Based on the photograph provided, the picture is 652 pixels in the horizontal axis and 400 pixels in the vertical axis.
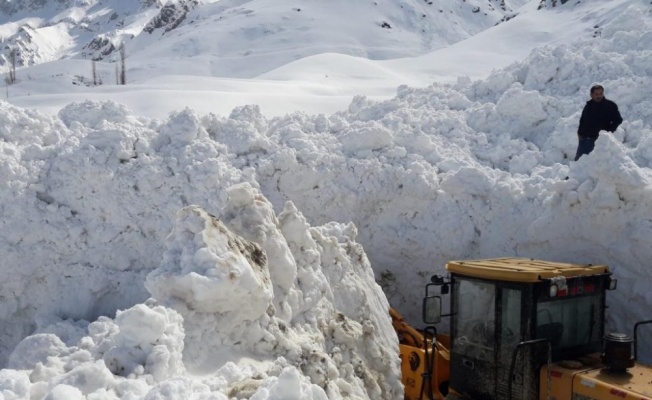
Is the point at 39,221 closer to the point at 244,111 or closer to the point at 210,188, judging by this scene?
the point at 210,188

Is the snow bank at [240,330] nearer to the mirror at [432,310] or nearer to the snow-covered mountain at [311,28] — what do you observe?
the mirror at [432,310]

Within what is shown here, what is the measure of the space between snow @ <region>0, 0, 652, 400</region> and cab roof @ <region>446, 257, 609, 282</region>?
0.97m

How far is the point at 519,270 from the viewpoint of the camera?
15.8 feet

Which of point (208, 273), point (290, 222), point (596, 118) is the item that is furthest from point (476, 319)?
point (596, 118)

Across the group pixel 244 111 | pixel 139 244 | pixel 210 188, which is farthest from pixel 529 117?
pixel 139 244

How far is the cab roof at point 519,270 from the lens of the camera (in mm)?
4719

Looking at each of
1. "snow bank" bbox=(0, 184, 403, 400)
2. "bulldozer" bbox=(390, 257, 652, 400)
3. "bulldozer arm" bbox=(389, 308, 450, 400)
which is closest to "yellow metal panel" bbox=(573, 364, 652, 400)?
"bulldozer" bbox=(390, 257, 652, 400)

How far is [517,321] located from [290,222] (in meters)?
1.87

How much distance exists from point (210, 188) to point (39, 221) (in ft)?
6.21

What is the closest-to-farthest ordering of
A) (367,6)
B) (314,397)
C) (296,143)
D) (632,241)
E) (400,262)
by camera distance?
(314,397) < (632,241) < (400,262) < (296,143) < (367,6)

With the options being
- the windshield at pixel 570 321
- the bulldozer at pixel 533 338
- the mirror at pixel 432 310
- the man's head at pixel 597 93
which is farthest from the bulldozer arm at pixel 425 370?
the man's head at pixel 597 93

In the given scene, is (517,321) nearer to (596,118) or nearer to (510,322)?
(510,322)

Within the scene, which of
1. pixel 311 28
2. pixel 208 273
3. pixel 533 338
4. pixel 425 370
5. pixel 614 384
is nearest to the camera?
pixel 208 273

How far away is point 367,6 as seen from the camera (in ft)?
203
